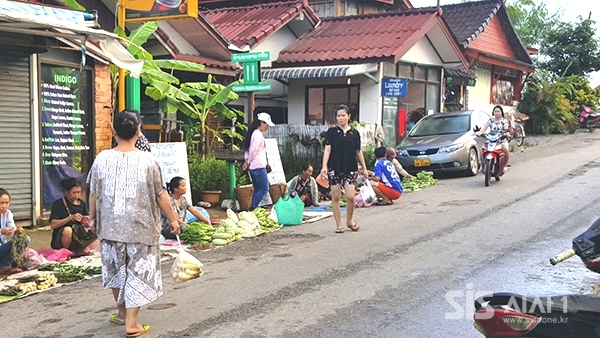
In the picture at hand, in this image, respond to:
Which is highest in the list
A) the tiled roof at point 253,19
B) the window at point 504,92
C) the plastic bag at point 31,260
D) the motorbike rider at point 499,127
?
the tiled roof at point 253,19

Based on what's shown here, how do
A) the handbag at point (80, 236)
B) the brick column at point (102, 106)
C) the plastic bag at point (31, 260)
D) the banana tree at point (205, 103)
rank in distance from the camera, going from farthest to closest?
the banana tree at point (205, 103) → the brick column at point (102, 106) → the handbag at point (80, 236) → the plastic bag at point (31, 260)

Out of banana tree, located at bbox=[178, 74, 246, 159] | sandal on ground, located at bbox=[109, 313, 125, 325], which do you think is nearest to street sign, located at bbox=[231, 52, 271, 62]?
banana tree, located at bbox=[178, 74, 246, 159]

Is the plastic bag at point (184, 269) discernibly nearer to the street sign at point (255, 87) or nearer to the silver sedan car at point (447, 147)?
the street sign at point (255, 87)

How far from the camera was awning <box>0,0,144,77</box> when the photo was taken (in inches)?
301

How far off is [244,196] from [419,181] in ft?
15.5

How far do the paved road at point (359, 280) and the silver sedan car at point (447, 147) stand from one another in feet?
14.0

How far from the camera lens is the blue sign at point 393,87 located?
17.9m

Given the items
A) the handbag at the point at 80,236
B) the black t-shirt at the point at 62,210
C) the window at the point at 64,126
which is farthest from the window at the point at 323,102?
the black t-shirt at the point at 62,210

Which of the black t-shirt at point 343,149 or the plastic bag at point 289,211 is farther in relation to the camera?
the plastic bag at point 289,211

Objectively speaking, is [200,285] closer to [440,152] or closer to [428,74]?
[440,152]

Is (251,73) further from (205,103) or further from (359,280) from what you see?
(359,280)

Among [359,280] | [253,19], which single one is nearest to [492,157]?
[359,280]

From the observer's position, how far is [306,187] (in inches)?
486

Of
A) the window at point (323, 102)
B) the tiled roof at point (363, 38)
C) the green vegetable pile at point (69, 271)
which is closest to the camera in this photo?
the green vegetable pile at point (69, 271)
